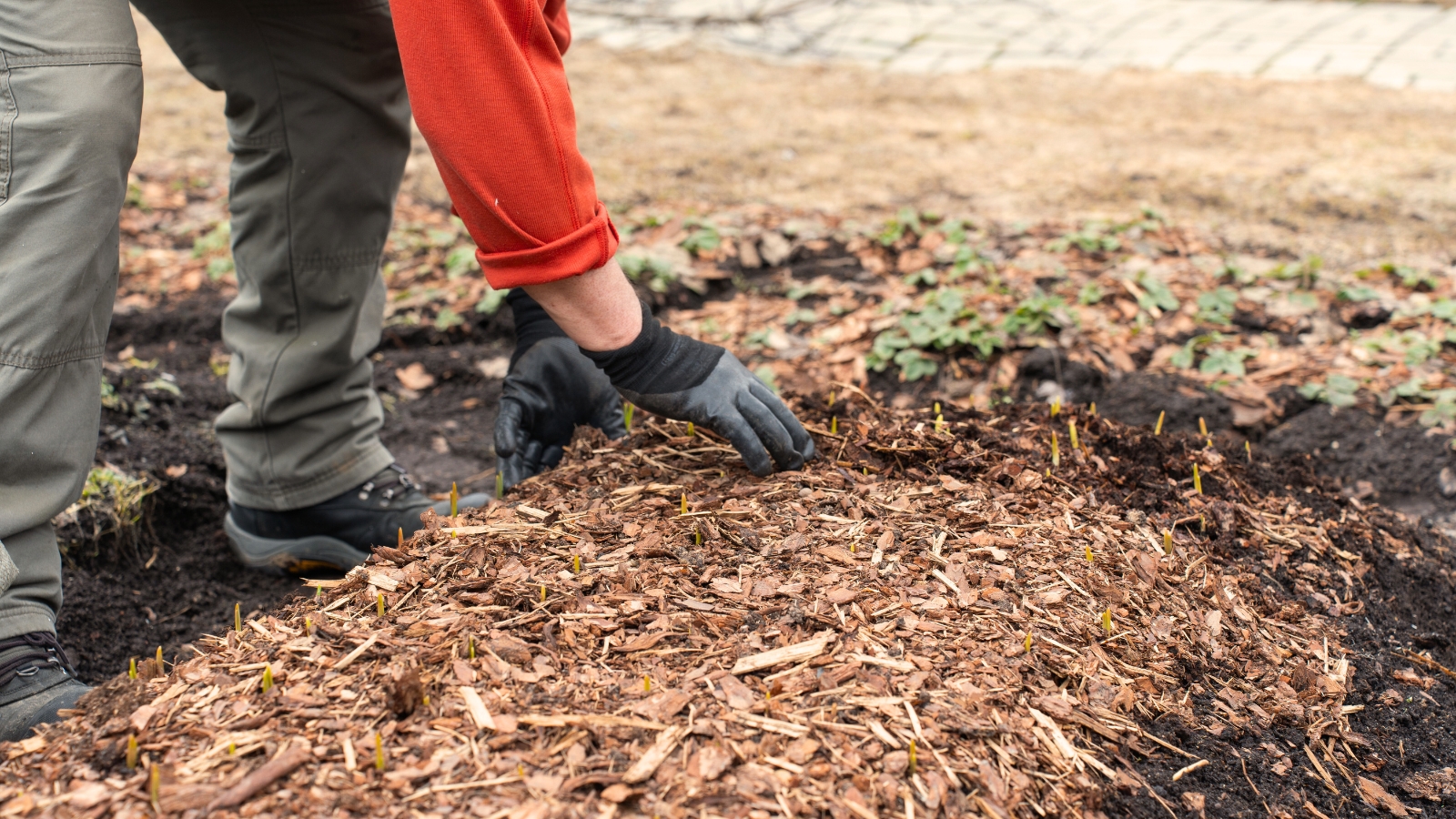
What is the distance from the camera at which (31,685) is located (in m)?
2.00

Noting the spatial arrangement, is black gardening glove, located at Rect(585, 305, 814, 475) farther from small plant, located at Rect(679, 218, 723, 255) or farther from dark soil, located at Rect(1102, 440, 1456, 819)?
small plant, located at Rect(679, 218, 723, 255)

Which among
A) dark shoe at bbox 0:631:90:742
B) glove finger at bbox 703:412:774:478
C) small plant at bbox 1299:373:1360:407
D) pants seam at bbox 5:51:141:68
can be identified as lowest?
small plant at bbox 1299:373:1360:407

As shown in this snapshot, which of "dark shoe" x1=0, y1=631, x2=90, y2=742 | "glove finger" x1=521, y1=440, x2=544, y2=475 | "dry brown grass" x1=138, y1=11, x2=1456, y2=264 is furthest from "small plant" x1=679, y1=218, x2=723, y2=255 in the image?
"dark shoe" x1=0, y1=631, x2=90, y2=742

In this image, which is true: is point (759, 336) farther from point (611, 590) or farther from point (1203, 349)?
point (611, 590)

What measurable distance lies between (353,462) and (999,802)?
215cm

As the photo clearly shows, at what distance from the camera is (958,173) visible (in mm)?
5918

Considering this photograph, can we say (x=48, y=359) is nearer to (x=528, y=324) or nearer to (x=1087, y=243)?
(x=528, y=324)

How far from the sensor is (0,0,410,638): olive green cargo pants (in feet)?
6.41

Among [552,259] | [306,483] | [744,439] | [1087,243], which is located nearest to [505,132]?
[552,259]

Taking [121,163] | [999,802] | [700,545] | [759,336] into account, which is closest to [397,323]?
[759,336]

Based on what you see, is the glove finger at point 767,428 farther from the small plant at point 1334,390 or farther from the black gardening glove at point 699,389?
the small plant at point 1334,390

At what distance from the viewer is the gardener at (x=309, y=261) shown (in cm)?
190

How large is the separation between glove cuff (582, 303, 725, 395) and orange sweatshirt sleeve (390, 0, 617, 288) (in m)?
0.23

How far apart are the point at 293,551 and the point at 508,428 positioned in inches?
37.0
